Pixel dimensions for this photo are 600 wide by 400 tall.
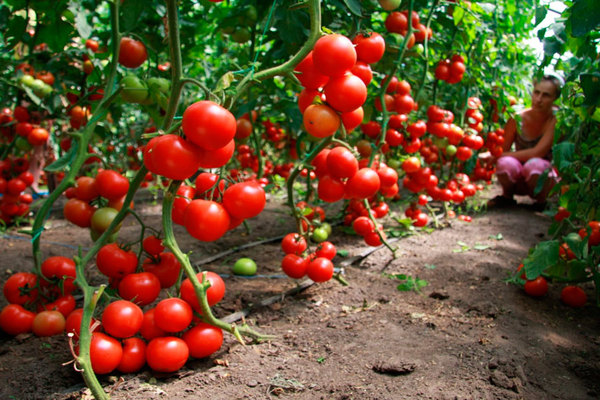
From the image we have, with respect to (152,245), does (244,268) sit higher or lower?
lower

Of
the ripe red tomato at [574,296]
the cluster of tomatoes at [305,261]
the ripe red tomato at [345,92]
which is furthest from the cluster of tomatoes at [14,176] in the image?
the ripe red tomato at [574,296]

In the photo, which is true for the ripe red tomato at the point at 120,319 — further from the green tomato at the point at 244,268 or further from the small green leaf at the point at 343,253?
the small green leaf at the point at 343,253

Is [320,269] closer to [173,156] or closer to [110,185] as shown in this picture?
[110,185]

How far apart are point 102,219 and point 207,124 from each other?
67 cm

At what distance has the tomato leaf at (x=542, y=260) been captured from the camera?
5.30 ft

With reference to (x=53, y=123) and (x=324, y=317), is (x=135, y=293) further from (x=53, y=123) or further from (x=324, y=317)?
(x=53, y=123)

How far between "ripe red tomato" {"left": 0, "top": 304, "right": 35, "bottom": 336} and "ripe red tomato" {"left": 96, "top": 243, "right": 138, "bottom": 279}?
1.34ft

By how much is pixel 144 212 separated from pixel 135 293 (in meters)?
2.55

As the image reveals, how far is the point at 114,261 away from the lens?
130cm

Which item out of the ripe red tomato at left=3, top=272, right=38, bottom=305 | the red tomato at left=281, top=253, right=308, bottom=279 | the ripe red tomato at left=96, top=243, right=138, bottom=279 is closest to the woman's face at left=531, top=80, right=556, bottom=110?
the red tomato at left=281, top=253, right=308, bottom=279

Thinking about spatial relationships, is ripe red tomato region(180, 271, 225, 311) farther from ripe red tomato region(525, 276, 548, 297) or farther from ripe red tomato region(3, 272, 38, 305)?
ripe red tomato region(525, 276, 548, 297)

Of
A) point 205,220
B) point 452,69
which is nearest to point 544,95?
point 452,69

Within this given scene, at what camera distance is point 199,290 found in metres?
1.20

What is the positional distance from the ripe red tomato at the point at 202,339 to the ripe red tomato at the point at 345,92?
0.76 m
